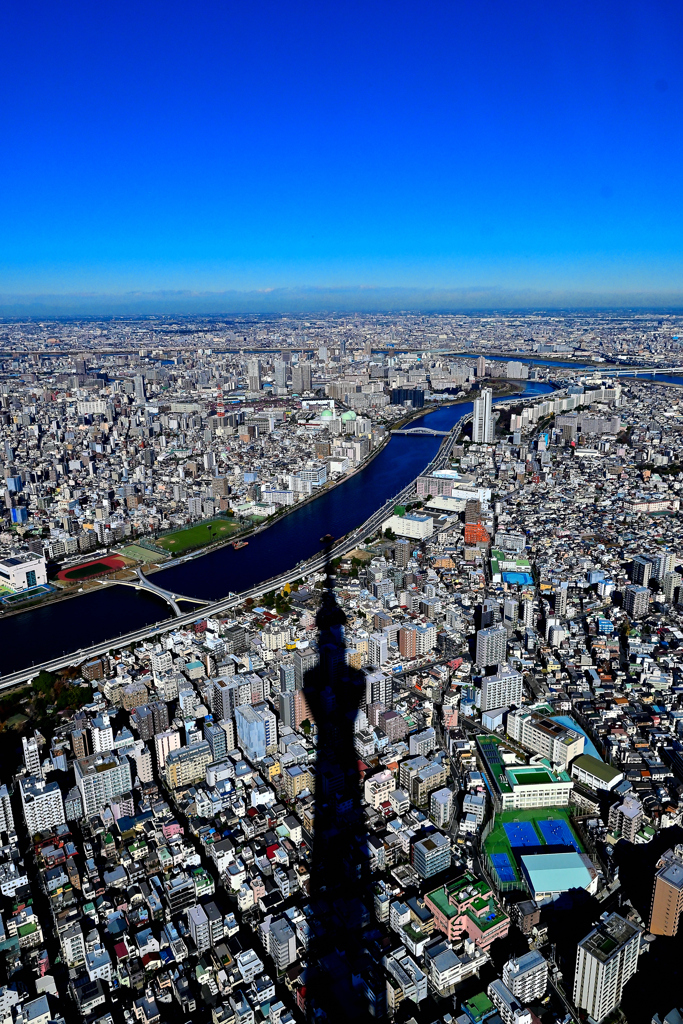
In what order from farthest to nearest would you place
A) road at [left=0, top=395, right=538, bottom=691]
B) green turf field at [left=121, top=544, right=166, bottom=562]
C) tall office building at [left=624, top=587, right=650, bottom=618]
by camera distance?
green turf field at [left=121, top=544, right=166, bottom=562], tall office building at [left=624, top=587, right=650, bottom=618], road at [left=0, top=395, right=538, bottom=691]

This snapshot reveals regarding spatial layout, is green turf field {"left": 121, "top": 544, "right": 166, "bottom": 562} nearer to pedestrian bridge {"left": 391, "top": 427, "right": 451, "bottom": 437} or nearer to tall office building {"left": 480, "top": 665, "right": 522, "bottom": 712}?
tall office building {"left": 480, "top": 665, "right": 522, "bottom": 712}

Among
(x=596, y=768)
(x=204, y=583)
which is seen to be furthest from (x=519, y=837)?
(x=204, y=583)

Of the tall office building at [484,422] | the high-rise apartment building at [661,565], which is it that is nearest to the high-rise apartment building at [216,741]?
the high-rise apartment building at [661,565]

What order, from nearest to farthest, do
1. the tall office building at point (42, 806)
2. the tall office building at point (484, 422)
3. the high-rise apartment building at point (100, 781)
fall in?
the tall office building at point (42, 806)
the high-rise apartment building at point (100, 781)
the tall office building at point (484, 422)

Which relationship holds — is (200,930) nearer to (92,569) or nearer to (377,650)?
(377,650)

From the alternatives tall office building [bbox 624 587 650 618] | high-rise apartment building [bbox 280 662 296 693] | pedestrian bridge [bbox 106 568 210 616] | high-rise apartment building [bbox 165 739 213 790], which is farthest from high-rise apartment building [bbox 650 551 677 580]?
high-rise apartment building [bbox 165 739 213 790]

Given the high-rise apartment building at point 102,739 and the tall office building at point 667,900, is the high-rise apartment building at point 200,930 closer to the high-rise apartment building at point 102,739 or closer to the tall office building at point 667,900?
the high-rise apartment building at point 102,739
